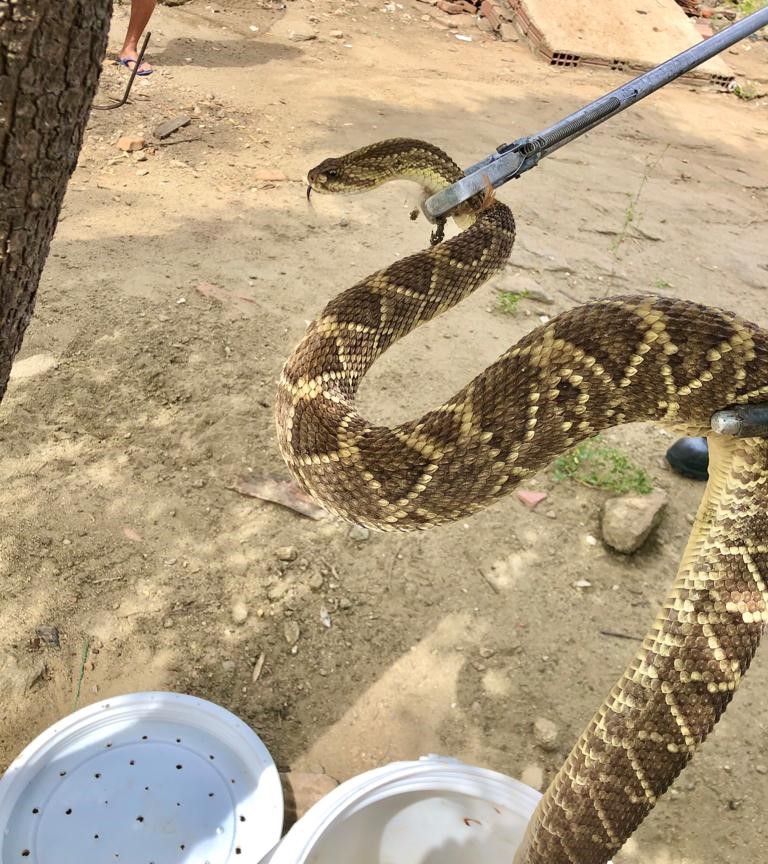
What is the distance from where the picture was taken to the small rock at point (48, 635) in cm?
296

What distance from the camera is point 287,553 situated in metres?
3.47

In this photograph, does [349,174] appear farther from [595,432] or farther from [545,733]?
[545,733]

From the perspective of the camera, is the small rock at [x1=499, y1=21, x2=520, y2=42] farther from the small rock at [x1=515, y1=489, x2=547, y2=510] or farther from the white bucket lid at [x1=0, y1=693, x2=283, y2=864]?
the white bucket lid at [x1=0, y1=693, x2=283, y2=864]

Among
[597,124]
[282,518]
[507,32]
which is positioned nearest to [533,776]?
[282,518]

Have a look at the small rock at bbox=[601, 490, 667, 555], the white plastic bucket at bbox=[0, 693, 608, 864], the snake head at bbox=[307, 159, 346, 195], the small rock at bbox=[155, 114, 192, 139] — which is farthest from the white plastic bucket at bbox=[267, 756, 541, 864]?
the small rock at bbox=[155, 114, 192, 139]

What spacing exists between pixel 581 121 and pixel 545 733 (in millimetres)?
2262

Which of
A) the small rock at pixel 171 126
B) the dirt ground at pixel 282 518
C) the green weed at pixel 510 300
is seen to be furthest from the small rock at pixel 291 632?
the small rock at pixel 171 126

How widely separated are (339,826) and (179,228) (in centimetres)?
423

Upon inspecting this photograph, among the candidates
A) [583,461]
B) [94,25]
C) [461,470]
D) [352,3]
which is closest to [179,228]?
[583,461]

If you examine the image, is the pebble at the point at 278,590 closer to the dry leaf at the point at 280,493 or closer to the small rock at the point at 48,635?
the dry leaf at the point at 280,493

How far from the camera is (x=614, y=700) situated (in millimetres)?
1947

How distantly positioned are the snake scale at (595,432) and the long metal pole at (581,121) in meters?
0.39

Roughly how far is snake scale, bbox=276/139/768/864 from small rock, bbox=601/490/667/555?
165cm

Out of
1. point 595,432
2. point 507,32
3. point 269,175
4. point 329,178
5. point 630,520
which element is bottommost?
point 630,520
